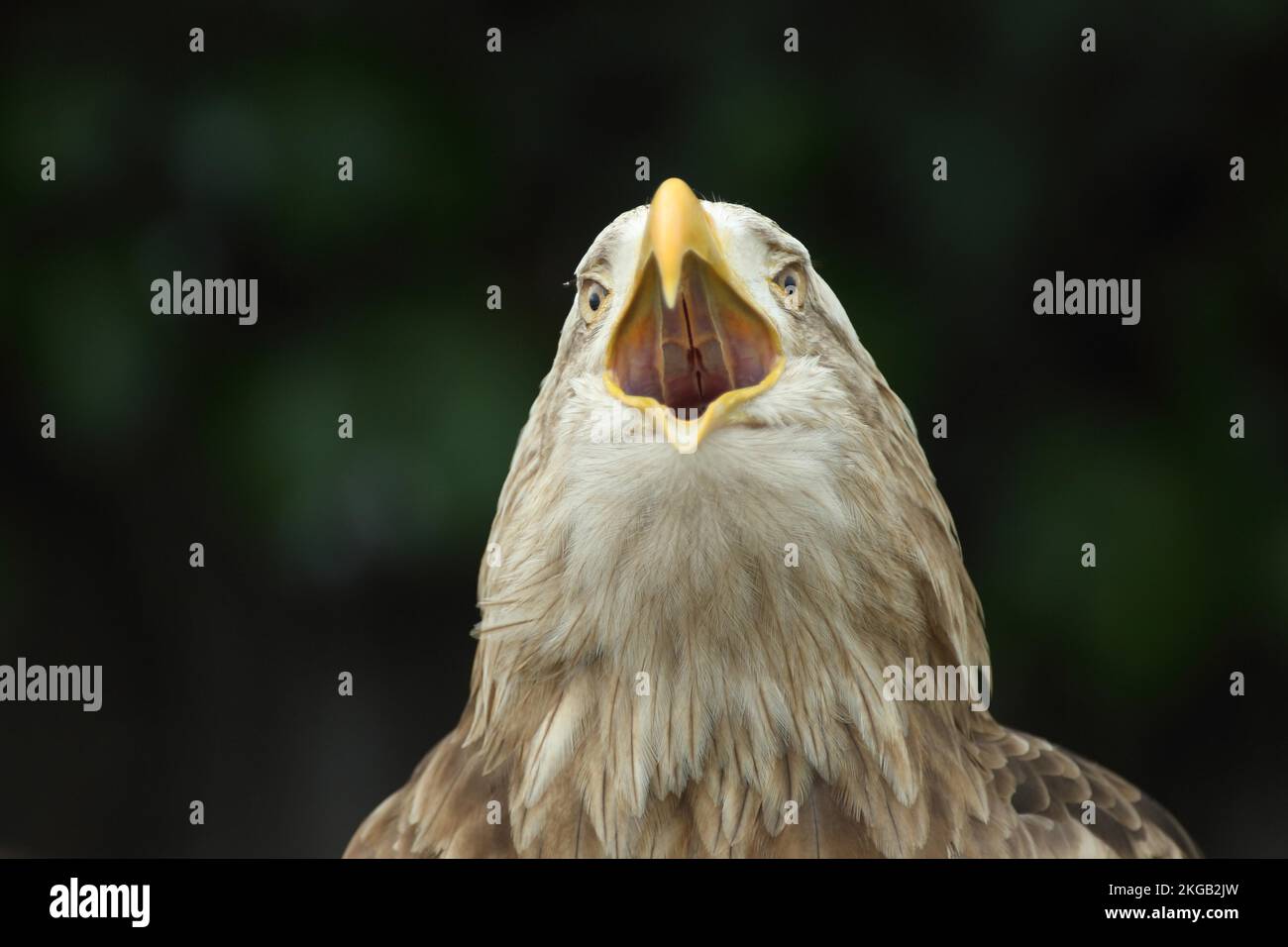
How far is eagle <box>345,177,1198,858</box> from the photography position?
1.50 m

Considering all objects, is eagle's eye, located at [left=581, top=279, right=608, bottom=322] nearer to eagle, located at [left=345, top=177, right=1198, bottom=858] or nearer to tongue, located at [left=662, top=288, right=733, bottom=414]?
eagle, located at [left=345, top=177, right=1198, bottom=858]

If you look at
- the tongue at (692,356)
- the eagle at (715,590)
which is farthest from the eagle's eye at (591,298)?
the tongue at (692,356)

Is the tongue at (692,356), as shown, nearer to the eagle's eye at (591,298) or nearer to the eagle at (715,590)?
the eagle at (715,590)

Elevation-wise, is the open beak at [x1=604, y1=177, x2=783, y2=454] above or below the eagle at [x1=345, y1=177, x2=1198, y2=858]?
above

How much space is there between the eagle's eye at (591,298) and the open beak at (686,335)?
10 cm

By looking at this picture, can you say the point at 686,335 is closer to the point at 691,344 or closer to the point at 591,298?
the point at 691,344

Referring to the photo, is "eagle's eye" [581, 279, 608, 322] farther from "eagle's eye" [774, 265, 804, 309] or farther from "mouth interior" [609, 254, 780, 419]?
"eagle's eye" [774, 265, 804, 309]

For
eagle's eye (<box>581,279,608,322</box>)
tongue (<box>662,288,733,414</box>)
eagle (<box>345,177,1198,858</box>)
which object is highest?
eagle's eye (<box>581,279,608,322</box>)

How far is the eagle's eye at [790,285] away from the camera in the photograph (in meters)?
1.59

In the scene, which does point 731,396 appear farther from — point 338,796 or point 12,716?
point 12,716

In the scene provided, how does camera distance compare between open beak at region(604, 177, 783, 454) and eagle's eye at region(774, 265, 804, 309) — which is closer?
open beak at region(604, 177, 783, 454)

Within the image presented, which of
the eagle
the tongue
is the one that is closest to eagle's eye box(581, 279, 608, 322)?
the eagle

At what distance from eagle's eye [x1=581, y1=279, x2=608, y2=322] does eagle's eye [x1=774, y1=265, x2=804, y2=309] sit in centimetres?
20
